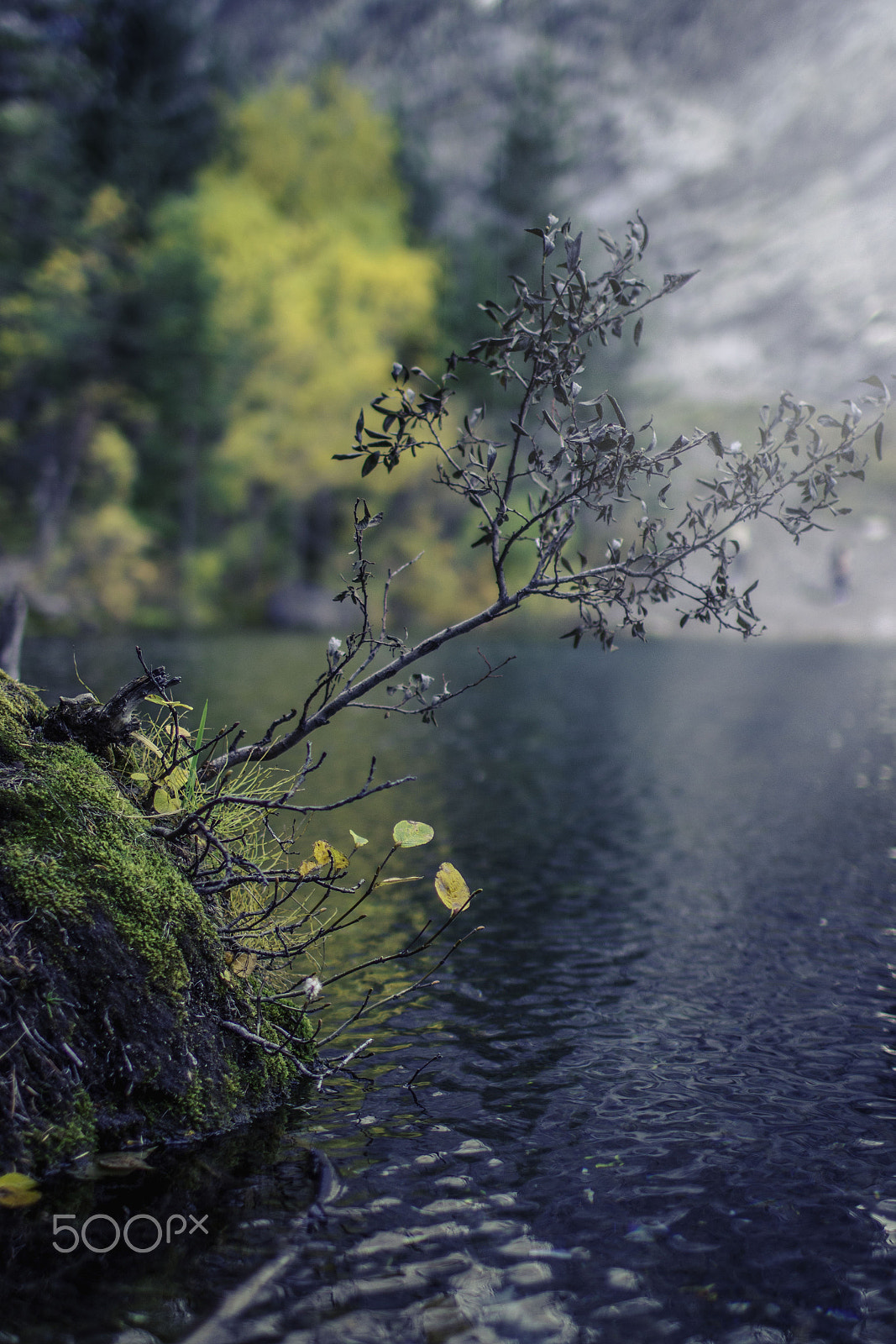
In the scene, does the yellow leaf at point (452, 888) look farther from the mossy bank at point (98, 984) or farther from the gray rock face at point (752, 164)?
the gray rock face at point (752, 164)

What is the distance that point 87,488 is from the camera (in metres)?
41.4

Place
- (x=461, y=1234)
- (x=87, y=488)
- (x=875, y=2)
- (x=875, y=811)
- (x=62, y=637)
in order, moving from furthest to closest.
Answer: (x=875, y=2) < (x=87, y=488) < (x=62, y=637) < (x=875, y=811) < (x=461, y=1234)

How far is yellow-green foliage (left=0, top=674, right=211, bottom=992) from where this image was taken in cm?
487

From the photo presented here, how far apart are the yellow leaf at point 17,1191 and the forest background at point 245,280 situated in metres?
6.00

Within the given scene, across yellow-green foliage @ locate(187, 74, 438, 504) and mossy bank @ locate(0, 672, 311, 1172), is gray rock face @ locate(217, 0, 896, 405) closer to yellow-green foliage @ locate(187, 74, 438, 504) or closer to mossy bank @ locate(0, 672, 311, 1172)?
yellow-green foliage @ locate(187, 74, 438, 504)

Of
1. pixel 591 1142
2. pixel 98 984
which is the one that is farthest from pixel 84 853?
pixel 591 1142

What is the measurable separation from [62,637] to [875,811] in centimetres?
3148

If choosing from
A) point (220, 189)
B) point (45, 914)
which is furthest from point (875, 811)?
point (220, 189)

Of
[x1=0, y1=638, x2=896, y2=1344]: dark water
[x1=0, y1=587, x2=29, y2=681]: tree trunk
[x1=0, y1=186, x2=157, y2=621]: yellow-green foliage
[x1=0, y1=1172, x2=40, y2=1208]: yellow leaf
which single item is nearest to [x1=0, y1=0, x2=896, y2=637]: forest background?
[x1=0, y1=186, x2=157, y2=621]: yellow-green foliage

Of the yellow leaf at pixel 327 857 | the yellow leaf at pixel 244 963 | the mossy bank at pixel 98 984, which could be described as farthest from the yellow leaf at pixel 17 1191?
the yellow leaf at pixel 327 857

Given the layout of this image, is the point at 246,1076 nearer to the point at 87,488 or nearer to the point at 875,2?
the point at 87,488

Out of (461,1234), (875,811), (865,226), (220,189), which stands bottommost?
(461,1234)

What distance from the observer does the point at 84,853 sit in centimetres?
506

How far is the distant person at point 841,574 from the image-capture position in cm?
8144
